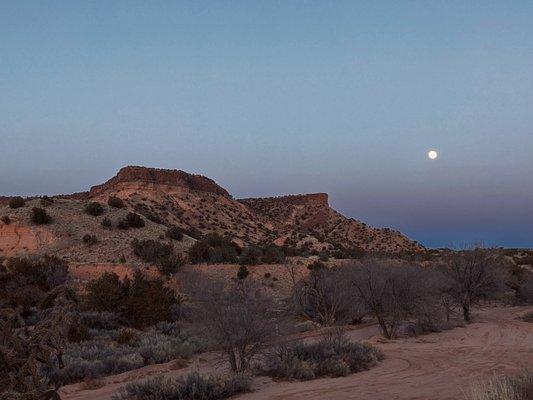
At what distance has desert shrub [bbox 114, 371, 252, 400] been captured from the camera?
33.3 feet

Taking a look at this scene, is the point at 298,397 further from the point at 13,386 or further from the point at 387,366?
the point at 13,386

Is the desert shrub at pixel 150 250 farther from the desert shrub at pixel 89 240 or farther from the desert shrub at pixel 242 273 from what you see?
the desert shrub at pixel 242 273

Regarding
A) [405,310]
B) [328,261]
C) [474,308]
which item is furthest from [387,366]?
[328,261]

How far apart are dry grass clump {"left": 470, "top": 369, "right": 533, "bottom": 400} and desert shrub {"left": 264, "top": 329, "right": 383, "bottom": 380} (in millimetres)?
4976

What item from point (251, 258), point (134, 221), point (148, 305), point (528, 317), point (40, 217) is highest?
point (40, 217)

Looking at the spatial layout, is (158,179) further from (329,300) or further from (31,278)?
(329,300)

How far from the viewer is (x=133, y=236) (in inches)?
1681

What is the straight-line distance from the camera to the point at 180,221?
70.5 m

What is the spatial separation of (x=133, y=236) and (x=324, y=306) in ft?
76.9

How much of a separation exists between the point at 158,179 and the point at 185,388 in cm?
7624

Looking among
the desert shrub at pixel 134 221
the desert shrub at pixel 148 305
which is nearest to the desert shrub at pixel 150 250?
the desert shrub at pixel 134 221

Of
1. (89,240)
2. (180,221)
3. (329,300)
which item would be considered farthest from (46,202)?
(329,300)

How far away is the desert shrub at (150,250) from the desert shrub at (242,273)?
545 centimetres

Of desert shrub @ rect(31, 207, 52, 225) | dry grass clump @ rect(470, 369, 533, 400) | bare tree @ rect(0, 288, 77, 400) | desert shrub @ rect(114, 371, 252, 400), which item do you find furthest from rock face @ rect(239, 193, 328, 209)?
bare tree @ rect(0, 288, 77, 400)
